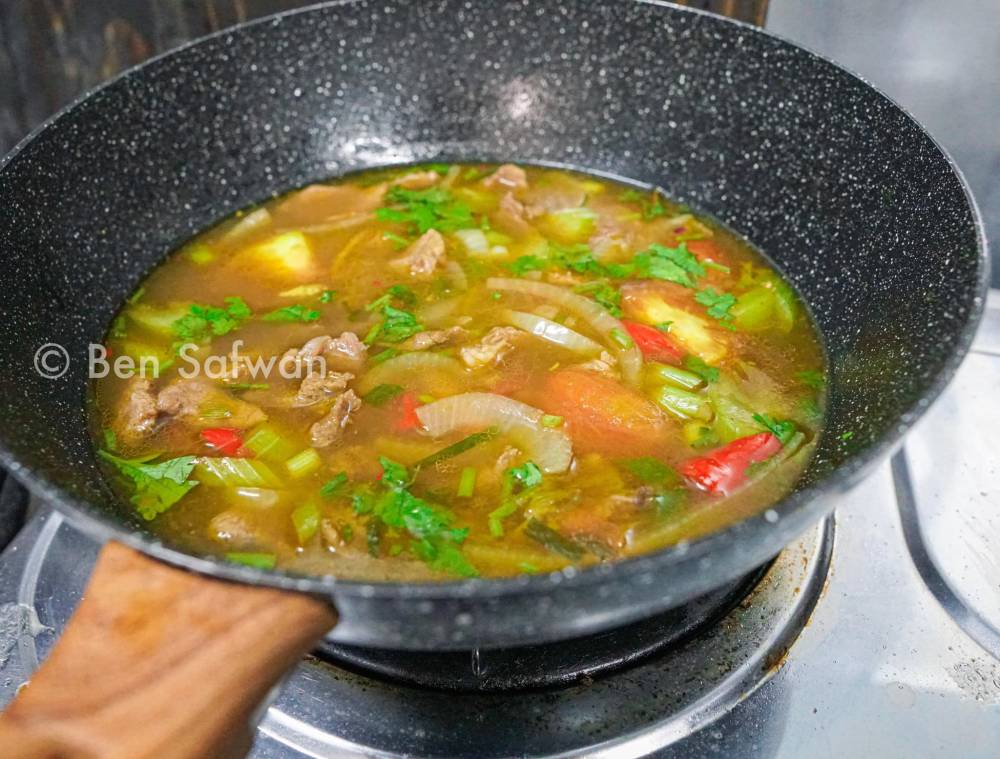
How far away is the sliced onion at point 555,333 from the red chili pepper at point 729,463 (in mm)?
401

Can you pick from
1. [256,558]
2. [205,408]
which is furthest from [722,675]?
[205,408]

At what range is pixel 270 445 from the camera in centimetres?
195

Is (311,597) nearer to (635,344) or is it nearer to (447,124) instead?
(635,344)

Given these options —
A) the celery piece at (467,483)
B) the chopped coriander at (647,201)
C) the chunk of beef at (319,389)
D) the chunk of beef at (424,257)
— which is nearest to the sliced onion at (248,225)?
the chunk of beef at (424,257)

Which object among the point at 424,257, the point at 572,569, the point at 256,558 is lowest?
the point at 256,558

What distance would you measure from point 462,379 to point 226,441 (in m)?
0.55

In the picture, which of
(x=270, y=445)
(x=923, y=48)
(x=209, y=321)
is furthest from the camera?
(x=923, y=48)

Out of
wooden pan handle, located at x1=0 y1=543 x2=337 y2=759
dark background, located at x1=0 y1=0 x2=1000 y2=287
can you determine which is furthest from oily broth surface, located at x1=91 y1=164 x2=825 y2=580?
dark background, located at x1=0 y1=0 x2=1000 y2=287

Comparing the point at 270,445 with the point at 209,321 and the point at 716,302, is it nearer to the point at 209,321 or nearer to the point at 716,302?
the point at 209,321

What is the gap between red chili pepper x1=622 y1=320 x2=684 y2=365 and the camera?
2146 millimetres

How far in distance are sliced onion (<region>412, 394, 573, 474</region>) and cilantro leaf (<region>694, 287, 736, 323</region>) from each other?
60 centimetres

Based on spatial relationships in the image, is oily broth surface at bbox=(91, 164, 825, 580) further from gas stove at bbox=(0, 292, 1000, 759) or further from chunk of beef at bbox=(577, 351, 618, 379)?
gas stove at bbox=(0, 292, 1000, 759)

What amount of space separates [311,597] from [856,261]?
5.40 ft

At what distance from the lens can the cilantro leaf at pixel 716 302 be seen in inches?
89.8
